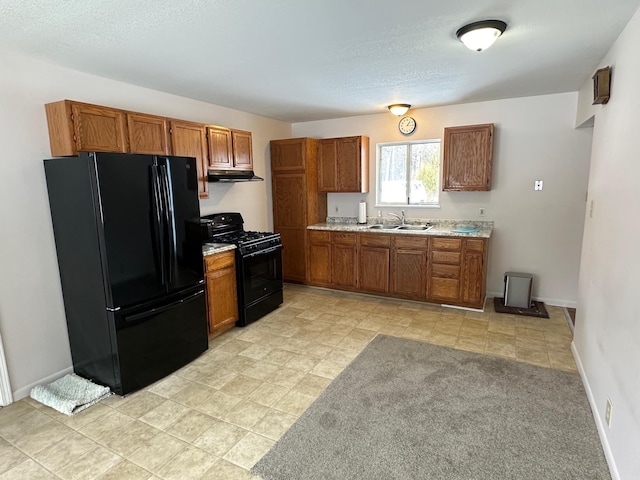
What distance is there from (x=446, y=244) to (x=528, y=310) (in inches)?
49.1

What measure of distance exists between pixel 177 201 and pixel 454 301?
133 inches

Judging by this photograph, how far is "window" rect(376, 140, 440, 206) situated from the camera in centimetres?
487

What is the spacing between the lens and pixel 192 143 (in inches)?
143

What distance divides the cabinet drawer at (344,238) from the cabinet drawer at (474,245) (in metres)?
1.45

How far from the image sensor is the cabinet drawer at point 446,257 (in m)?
4.22

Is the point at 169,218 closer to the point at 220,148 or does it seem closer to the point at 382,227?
the point at 220,148

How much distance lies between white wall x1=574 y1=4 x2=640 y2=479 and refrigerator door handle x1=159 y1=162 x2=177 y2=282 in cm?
304

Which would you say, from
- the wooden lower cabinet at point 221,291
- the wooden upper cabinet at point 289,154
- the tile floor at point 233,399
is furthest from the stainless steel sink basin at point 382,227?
the wooden lower cabinet at point 221,291

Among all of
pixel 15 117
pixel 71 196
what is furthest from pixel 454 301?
pixel 15 117

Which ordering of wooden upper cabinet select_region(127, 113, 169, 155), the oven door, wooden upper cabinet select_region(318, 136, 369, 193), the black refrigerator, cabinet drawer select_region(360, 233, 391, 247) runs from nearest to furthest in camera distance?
the black refrigerator
wooden upper cabinet select_region(127, 113, 169, 155)
the oven door
cabinet drawer select_region(360, 233, 391, 247)
wooden upper cabinet select_region(318, 136, 369, 193)

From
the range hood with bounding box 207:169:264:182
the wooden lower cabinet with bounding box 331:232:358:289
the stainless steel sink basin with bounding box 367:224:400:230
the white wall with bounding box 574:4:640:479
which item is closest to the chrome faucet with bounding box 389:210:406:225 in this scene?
the stainless steel sink basin with bounding box 367:224:400:230

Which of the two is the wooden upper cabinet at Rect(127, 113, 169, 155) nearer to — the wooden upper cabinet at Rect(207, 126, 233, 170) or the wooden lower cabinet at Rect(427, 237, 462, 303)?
the wooden upper cabinet at Rect(207, 126, 233, 170)

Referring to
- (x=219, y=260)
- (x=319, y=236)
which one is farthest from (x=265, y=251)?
(x=319, y=236)

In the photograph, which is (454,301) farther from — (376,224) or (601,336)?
(601,336)
